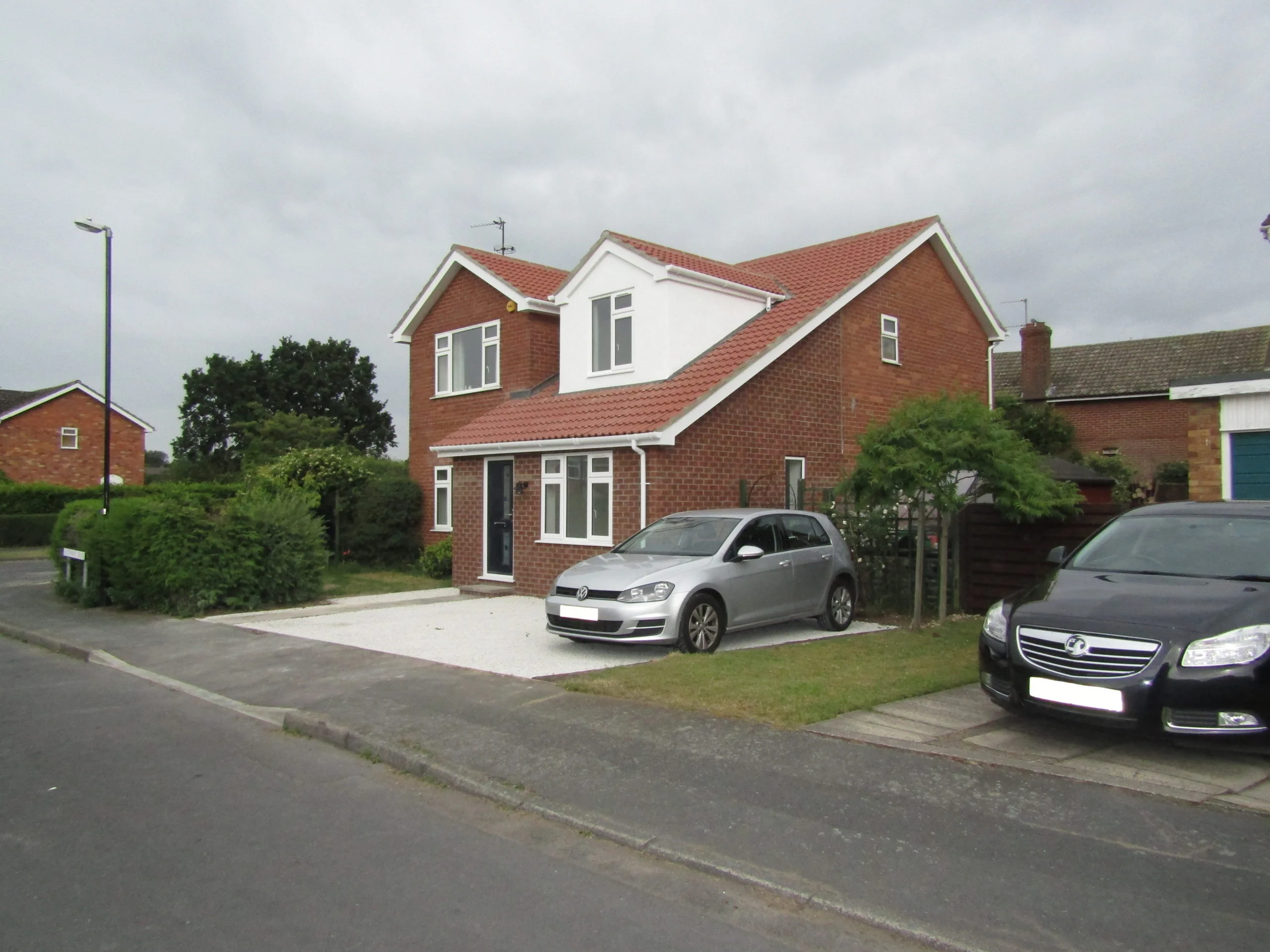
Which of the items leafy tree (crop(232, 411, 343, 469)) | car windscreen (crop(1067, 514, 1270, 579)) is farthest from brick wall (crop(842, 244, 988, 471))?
leafy tree (crop(232, 411, 343, 469))

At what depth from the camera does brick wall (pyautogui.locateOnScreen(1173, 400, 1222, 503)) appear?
36.4 ft

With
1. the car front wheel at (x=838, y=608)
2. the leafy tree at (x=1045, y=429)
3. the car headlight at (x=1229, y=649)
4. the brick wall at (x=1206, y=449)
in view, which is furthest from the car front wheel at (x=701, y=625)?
the leafy tree at (x=1045, y=429)

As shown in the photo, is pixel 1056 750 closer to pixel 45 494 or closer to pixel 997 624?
pixel 997 624

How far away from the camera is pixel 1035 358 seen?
33656mm

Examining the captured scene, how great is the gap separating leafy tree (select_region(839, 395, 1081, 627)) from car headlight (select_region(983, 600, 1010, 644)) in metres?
4.02

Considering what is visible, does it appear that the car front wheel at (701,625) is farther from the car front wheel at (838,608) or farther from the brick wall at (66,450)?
the brick wall at (66,450)

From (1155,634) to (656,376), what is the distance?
36.2 feet

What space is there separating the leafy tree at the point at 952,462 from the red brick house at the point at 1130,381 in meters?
21.5

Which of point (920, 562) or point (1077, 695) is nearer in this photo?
point (1077, 695)

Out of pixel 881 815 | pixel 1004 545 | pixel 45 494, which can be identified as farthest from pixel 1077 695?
pixel 45 494

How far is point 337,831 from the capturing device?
5.29m

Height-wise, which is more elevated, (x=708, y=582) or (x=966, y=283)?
(x=966, y=283)

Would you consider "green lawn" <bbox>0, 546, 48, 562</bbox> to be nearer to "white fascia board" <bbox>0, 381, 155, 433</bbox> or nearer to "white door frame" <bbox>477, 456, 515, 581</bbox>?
"white fascia board" <bbox>0, 381, 155, 433</bbox>

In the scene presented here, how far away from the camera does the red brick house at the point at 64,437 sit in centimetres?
4362
